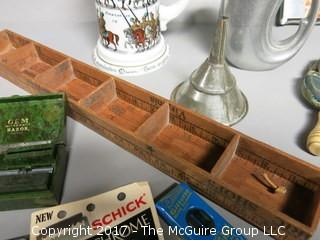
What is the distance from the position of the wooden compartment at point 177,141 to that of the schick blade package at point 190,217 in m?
0.05

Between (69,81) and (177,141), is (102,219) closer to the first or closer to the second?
(177,141)

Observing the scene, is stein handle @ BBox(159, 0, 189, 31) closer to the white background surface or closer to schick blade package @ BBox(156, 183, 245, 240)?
the white background surface

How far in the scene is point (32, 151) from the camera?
1.10 feet

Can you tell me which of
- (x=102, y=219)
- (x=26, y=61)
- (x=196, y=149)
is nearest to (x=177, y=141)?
(x=196, y=149)

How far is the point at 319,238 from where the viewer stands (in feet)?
0.94

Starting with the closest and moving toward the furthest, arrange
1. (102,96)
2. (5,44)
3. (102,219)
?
(102,219) < (102,96) < (5,44)

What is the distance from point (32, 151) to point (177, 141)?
166 mm

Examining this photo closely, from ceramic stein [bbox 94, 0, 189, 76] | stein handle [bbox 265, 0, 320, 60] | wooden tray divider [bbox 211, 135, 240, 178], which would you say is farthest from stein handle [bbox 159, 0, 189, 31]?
wooden tray divider [bbox 211, 135, 240, 178]

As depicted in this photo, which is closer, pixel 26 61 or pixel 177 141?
pixel 177 141

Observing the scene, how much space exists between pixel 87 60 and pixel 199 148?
258mm

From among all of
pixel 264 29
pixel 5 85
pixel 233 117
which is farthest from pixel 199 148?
pixel 5 85

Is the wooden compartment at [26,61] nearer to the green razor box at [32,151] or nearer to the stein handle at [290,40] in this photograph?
the green razor box at [32,151]

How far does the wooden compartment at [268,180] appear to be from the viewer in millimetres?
302

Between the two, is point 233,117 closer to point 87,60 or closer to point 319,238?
point 319,238
